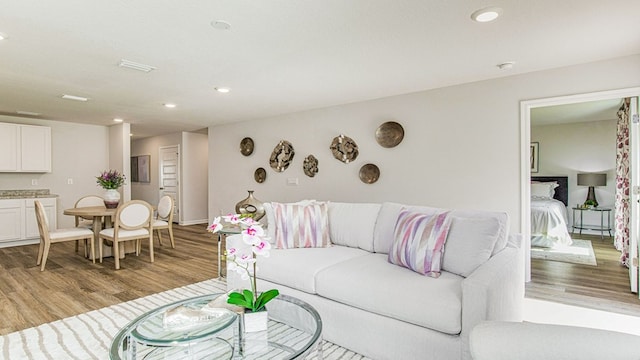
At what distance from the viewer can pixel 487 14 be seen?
87.2 inches

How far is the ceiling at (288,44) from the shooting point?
2143mm

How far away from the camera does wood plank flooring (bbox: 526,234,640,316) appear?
3.07m

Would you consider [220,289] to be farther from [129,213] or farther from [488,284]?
[488,284]

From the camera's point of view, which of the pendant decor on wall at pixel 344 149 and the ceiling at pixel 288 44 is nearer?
the ceiling at pixel 288 44

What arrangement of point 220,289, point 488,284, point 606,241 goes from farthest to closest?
point 606,241, point 220,289, point 488,284

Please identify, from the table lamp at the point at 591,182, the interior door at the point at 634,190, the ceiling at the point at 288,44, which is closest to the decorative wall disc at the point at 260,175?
the ceiling at the point at 288,44

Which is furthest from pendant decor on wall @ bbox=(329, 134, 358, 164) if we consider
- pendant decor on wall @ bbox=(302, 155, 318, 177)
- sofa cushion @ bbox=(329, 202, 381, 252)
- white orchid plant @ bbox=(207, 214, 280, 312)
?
white orchid plant @ bbox=(207, 214, 280, 312)

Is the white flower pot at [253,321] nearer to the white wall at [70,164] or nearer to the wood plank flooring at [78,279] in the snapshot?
the wood plank flooring at [78,279]

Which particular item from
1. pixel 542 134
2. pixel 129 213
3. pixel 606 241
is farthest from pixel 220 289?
pixel 542 134

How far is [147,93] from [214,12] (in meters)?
2.56

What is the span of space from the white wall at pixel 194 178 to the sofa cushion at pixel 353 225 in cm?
567

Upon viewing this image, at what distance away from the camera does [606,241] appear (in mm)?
5832

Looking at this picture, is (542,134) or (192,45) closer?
(192,45)

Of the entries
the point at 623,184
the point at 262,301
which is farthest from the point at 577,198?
the point at 262,301
